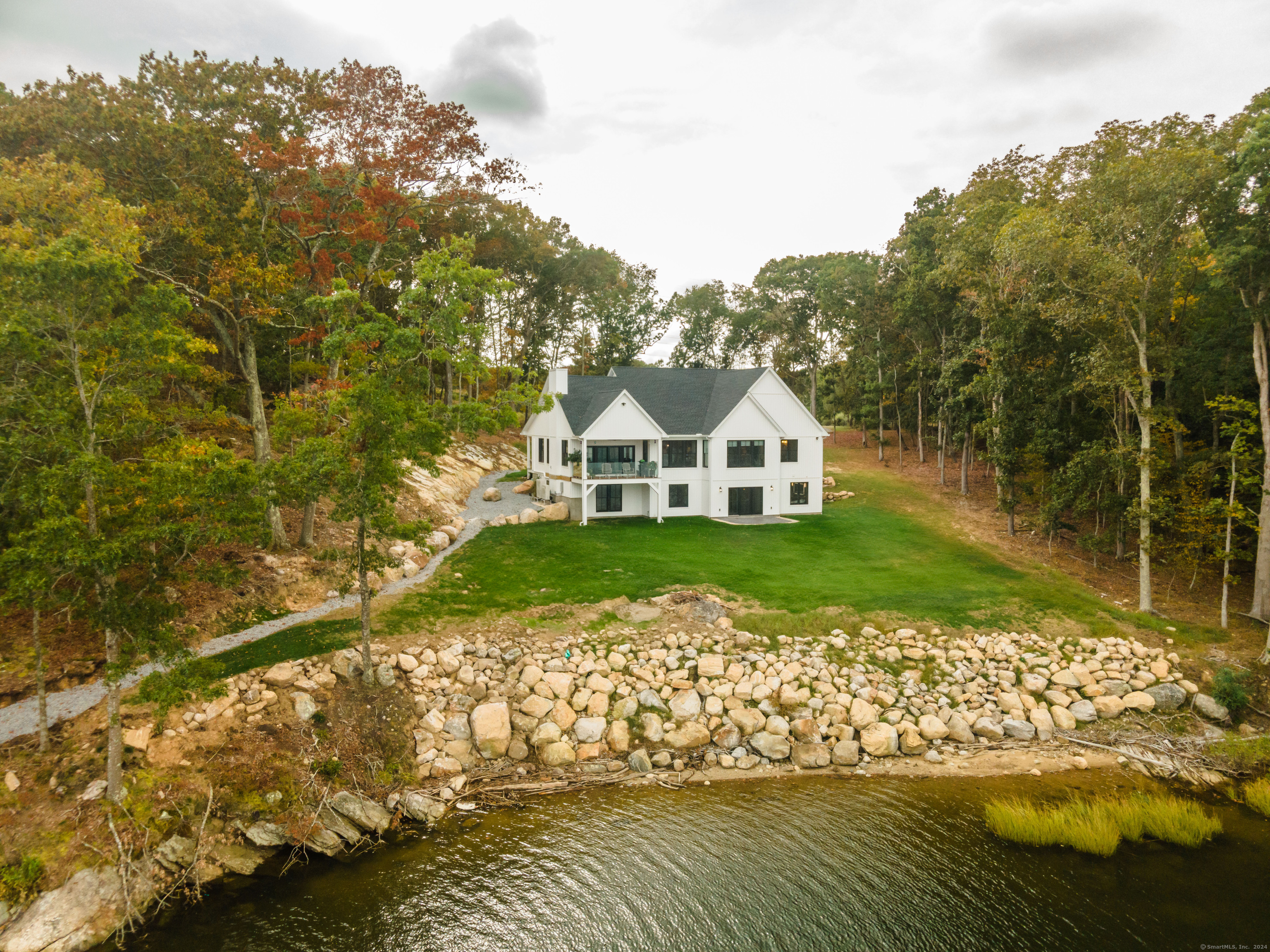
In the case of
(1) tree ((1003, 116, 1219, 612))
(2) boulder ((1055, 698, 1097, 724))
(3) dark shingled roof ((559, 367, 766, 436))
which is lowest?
(2) boulder ((1055, 698, 1097, 724))

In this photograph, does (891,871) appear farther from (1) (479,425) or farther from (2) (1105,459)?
(2) (1105,459)

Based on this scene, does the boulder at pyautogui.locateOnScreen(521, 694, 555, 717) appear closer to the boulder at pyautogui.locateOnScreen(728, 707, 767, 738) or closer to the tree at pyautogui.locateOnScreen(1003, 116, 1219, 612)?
the boulder at pyautogui.locateOnScreen(728, 707, 767, 738)

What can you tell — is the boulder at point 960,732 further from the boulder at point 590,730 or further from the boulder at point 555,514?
the boulder at point 555,514

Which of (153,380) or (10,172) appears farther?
(10,172)

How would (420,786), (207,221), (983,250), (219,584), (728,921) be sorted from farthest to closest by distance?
(983,250)
(207,221)
(420,786)
(219,584)
(728,921)

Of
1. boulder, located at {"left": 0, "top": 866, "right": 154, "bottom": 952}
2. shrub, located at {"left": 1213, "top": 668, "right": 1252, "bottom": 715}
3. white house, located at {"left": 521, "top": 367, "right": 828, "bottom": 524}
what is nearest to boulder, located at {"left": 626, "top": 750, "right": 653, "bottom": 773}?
boulder, located at {"left": 0, "top": 866, "right": 154, "bottom": 952}

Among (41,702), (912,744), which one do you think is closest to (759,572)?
(912,744)

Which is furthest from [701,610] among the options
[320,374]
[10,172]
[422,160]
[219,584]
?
[10,172]
